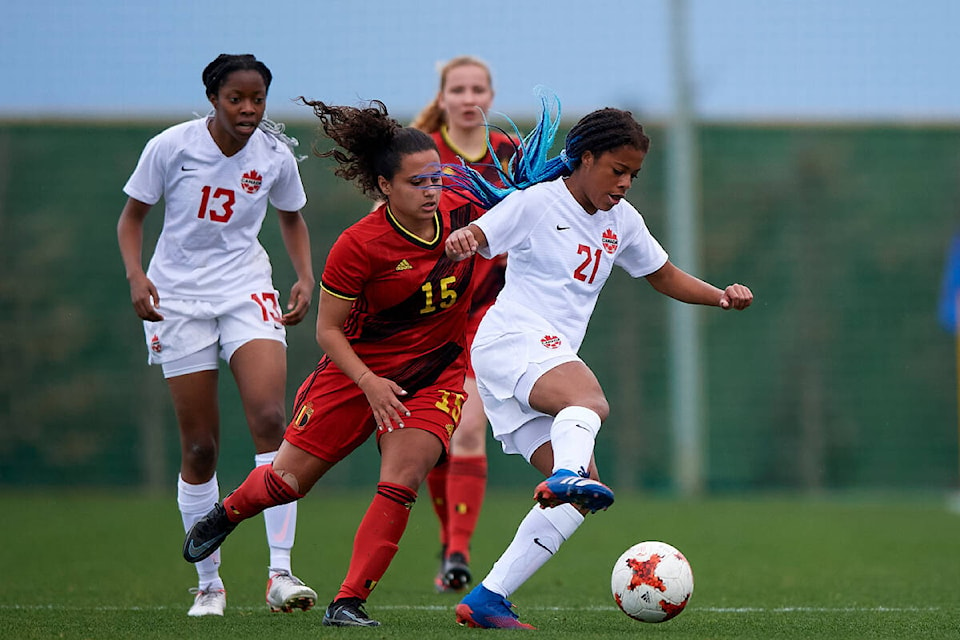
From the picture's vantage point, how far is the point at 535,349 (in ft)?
14.3

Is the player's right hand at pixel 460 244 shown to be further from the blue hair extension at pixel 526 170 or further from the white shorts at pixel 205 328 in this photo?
the white shorts at pixel 205 328

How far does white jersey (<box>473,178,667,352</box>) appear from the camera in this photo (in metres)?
4.45

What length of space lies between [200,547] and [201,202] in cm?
137

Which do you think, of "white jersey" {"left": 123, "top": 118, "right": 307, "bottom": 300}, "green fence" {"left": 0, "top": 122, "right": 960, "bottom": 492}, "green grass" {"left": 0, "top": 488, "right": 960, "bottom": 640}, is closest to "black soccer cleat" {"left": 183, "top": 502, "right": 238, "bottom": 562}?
"green grass" {"left": 0, "top": 488, "right": 960, "bottom": 640}

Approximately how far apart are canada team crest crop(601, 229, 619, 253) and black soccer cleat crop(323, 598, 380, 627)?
1.43 meters

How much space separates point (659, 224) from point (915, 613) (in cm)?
934

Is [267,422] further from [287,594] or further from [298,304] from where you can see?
[287,594]

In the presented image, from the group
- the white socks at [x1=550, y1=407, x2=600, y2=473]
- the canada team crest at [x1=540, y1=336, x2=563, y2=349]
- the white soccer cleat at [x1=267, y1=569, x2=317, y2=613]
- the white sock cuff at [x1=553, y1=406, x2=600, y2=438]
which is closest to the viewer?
the white socks at [x1=550, y1=407, x2=600, y2=473]

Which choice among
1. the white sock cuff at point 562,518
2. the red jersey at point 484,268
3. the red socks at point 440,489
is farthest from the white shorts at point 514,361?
the red socks at point 440,489

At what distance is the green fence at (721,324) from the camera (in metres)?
13.5

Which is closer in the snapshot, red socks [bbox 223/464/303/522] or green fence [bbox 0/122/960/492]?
red socks [bbox 223/464/303/522]

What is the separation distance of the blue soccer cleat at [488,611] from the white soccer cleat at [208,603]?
113cm

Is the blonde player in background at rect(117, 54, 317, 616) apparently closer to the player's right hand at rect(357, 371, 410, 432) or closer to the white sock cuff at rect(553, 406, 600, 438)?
the player's right hand at rect(357, 371, 410, 432)

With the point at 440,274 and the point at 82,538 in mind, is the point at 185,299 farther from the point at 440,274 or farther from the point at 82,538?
the point at 82,538
